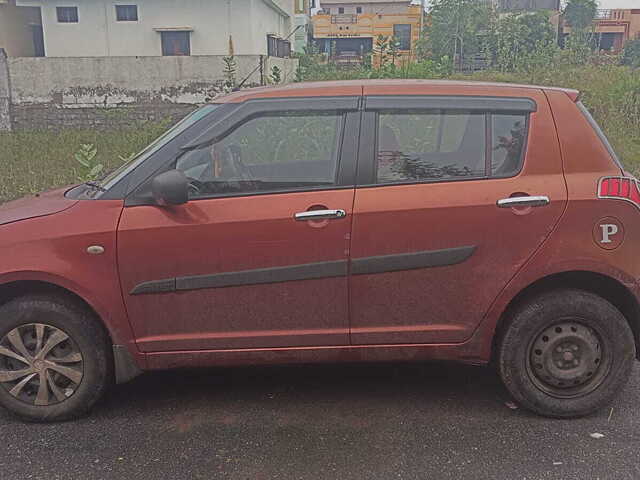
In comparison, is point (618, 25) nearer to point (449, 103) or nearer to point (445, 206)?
point (449, 103)

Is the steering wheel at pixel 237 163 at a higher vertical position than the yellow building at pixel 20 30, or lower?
lower

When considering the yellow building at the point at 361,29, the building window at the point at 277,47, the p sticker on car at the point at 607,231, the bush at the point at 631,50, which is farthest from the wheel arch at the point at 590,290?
the yellow building at the point at 361,29

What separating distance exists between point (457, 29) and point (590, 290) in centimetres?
3471

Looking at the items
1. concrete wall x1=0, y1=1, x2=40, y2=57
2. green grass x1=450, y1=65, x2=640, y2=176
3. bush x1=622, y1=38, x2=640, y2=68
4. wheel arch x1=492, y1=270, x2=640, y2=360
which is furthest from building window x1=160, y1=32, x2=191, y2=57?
bush x1=622, y1=38, x2=640, y2=68

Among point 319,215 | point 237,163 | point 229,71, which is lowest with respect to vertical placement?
point 319,215

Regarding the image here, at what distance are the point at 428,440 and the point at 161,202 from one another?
74.4 inches

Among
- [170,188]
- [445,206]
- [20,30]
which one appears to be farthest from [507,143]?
[20,30]

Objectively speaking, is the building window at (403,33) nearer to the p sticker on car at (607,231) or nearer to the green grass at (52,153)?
the green grass at (52,153)

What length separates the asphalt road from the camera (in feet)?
11.2

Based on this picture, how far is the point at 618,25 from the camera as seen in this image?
55531 mm

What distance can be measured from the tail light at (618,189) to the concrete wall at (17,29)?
28462mm

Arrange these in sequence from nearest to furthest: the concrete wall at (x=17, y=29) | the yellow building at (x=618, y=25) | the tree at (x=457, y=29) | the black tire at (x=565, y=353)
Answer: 1. the black tire at (x=565, y=353)
2. the concrete wall at (x=17, y=29)
3. the tree at (x=457, y=29)
4. the yellow building at (x=618, y=25)

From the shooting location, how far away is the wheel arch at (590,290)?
3820mm

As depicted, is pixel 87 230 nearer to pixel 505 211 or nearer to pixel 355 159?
pixel 355 159
